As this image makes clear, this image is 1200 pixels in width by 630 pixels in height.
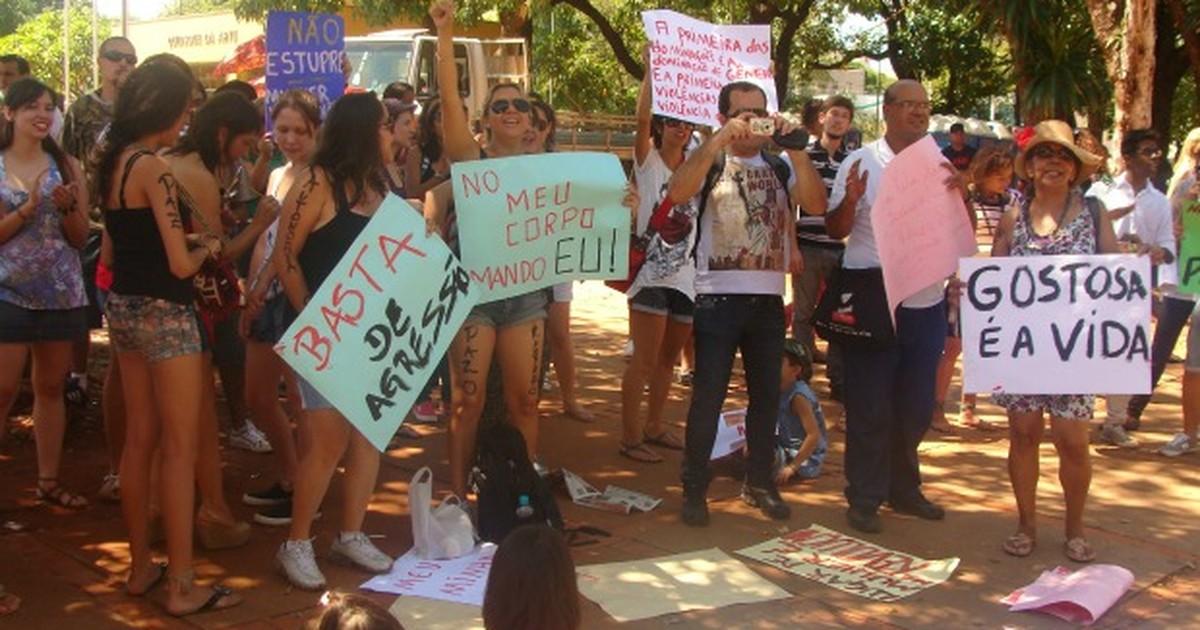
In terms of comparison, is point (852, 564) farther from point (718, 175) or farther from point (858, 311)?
point (718, 175)

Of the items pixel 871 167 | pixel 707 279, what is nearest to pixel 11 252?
pixel 707 279

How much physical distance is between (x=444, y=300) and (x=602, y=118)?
18.2 m

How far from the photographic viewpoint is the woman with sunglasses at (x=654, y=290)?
21.5 ft

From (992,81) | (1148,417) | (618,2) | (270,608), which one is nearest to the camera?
(270,608)

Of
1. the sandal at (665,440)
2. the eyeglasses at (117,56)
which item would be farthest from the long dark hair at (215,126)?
the sandal at (665,440)

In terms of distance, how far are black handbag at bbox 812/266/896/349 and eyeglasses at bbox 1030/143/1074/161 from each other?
0.84 meters

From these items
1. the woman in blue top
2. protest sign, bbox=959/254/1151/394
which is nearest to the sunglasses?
protest sign, bbox=959/254/1151/394

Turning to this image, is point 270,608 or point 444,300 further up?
point 444,300

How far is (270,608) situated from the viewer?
4551mm

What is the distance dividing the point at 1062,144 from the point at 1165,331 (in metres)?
2.96

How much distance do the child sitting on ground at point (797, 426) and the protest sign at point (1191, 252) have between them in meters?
2.32

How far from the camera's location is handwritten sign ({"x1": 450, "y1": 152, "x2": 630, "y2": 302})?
521 cm

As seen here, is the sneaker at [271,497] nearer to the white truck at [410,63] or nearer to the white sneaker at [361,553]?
the white sneaker at [361,553]

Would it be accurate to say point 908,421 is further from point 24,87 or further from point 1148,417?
point 24,87
